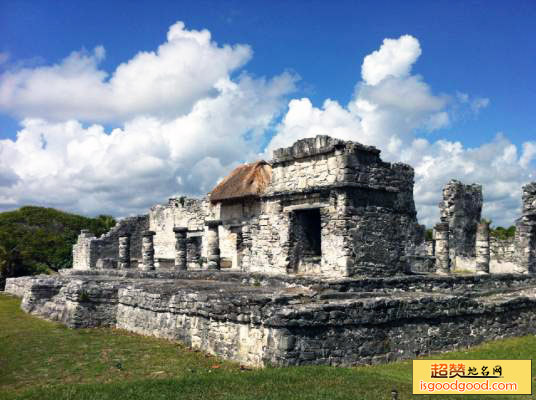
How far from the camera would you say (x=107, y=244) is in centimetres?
2503

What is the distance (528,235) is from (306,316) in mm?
12492

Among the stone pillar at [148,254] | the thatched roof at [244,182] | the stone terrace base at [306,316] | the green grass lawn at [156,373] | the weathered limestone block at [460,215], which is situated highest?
the thatched roof at [244,182]

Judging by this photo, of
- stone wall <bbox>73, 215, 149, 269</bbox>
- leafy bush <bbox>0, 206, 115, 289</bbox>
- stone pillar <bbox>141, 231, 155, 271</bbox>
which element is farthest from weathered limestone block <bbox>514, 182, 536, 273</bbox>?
leafy bush <bbox>0, 206, 115, 289</bbox>

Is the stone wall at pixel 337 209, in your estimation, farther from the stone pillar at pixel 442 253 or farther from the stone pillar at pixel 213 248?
the stone pillar at pixel 213 248

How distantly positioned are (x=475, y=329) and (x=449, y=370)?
260cm

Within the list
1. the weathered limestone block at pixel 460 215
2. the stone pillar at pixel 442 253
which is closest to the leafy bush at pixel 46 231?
the weathered limestone block at pixel 460 215

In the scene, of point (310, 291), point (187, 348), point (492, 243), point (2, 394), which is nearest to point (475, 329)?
point (310, 291)

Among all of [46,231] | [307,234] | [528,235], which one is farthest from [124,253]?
[46,231]

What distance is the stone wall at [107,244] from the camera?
24.6 meters

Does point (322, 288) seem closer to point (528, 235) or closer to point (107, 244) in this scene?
point (528, 235)

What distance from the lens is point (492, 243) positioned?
2003 cm

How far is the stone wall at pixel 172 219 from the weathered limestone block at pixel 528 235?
1254cm

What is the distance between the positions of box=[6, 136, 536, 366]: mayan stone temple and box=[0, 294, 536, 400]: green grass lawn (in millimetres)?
290

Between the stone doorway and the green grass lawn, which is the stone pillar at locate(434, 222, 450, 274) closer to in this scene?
the stone doorway
